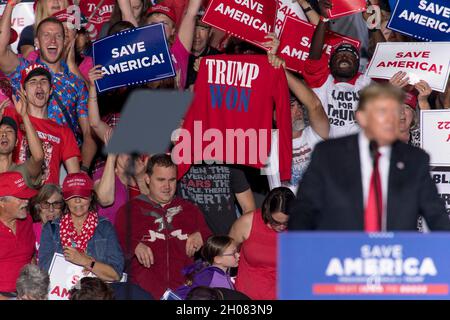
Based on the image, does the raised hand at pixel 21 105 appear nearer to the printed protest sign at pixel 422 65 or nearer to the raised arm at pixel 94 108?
the raised arm at pixel 94 108

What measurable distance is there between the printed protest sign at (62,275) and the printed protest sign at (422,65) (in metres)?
2.85

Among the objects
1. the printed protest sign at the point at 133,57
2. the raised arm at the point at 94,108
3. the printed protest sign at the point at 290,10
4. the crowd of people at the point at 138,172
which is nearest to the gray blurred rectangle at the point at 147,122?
the crowd of people at the point at 138,172

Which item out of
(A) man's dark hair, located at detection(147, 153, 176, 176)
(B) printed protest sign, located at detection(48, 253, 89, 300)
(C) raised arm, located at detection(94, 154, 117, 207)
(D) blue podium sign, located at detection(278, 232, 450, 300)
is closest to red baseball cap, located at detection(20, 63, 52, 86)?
(C) raised arm, located at detection(94, 154, 117, 207)

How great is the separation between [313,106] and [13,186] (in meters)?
2.33

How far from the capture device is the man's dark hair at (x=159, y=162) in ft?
33.0

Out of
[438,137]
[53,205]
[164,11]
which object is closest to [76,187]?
[53,205]

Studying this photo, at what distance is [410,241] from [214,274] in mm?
3396

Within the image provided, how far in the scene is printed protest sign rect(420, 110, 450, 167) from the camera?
10.3m

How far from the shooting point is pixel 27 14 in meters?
12.3

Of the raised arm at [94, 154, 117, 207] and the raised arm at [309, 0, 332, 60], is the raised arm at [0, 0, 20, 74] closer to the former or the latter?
the raised arm at [94, 154, 117, 207]

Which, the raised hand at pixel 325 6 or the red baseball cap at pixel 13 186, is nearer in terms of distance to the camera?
the red baseball cap at pixel 13 186

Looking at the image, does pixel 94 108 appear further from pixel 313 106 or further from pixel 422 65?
pixel 422 65

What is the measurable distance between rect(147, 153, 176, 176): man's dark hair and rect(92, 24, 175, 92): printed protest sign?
0.69 meters
